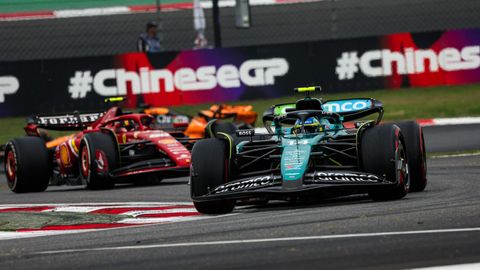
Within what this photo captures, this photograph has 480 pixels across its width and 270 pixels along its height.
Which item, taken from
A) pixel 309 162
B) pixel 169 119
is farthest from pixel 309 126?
pixel 169 119

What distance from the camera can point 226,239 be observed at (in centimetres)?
782

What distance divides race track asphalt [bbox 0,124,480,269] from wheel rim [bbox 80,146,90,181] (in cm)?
472

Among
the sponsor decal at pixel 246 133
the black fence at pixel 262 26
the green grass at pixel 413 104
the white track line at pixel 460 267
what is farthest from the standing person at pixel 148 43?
the white track line at pixel 460 267

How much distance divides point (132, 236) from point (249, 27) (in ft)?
54.3

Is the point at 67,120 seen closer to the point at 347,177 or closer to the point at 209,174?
the point at 209,174

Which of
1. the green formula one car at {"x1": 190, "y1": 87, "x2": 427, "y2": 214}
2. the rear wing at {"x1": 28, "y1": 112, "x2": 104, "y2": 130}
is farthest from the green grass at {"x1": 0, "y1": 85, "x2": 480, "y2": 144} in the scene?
the green formula one car at {"x1": 190, "y1": 87, "x2": 427, "y2": 214}

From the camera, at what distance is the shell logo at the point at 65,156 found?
15.8 m

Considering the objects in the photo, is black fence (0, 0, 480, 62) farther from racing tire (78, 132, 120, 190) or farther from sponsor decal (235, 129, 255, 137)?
sponsor decal (235, 129, 255, 137)

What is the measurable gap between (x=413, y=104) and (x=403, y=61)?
0.88m

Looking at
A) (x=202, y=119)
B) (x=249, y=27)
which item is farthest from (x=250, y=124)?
(x=249, y=27)

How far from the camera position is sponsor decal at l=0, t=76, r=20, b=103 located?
22547 millimetres

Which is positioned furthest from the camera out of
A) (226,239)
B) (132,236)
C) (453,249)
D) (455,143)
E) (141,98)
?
(141,98)

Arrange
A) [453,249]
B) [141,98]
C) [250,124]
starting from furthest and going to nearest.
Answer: [141,98]
[250,124]
[453,249]

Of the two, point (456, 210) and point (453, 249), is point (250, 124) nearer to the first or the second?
point (456, 210)
